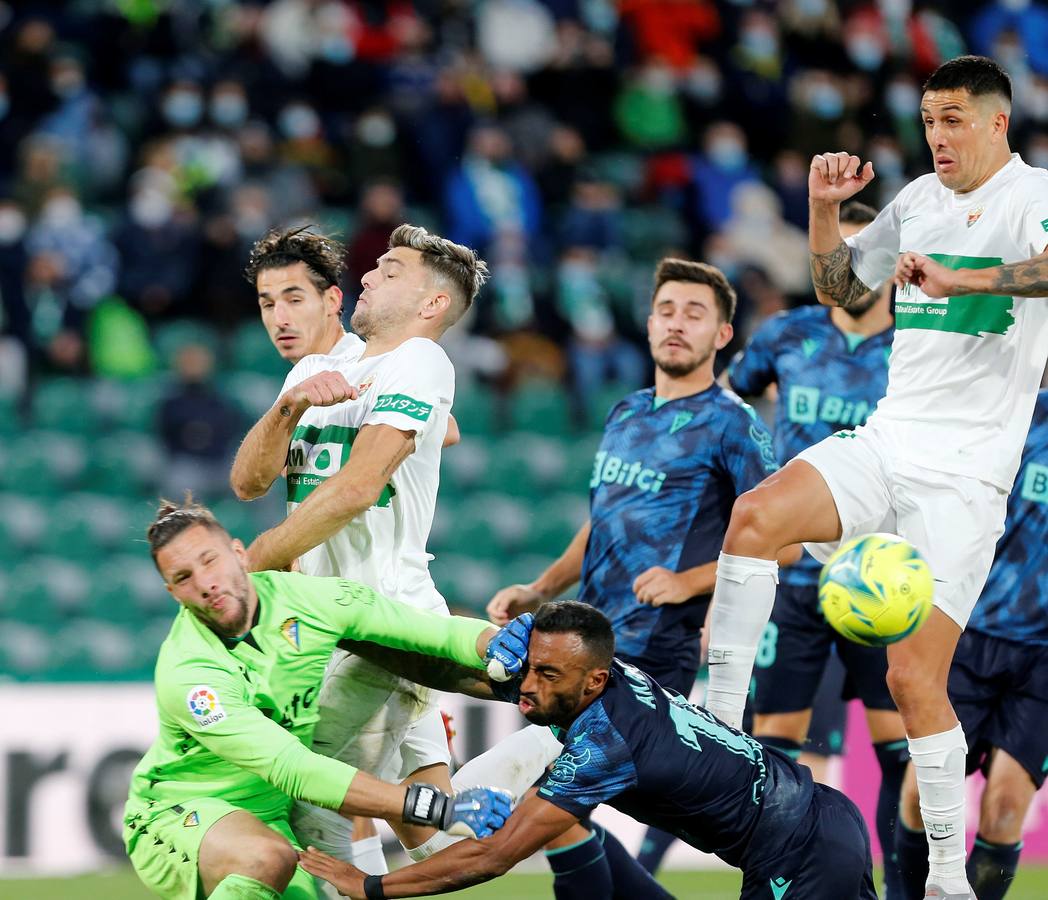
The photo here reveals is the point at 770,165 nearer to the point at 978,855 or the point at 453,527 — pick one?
the point at 453,527

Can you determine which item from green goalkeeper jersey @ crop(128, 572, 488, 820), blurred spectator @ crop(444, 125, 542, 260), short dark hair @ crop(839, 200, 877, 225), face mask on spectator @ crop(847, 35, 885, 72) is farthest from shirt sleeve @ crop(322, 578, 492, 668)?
face mask on spectator @ crop(847, 35, 885, 72)

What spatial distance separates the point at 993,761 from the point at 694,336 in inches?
75.8

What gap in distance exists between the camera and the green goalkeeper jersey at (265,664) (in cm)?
466

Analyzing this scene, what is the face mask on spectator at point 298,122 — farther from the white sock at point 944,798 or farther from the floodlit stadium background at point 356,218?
the white sock at point 944,798

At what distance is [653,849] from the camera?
6730 millimetres

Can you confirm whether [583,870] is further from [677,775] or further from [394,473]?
[394,473]

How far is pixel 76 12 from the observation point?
45.0ft

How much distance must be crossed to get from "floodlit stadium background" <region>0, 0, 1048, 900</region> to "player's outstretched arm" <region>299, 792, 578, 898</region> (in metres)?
4.11

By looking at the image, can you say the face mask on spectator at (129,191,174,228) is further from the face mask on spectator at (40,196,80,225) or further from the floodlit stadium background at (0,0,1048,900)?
the face mask on spectator at (40,196,80,225)

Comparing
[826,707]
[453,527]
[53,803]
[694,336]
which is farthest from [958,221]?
[453,527]

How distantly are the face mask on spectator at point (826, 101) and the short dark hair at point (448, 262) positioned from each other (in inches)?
382

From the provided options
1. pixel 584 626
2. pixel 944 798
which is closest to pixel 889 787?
pixel 944 798

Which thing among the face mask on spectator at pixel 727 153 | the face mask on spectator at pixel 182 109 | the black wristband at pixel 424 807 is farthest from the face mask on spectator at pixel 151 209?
the black wristband at pixel 424 807

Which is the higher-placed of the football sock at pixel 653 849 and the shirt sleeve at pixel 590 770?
the shirt sleeve at pixel 590 770
